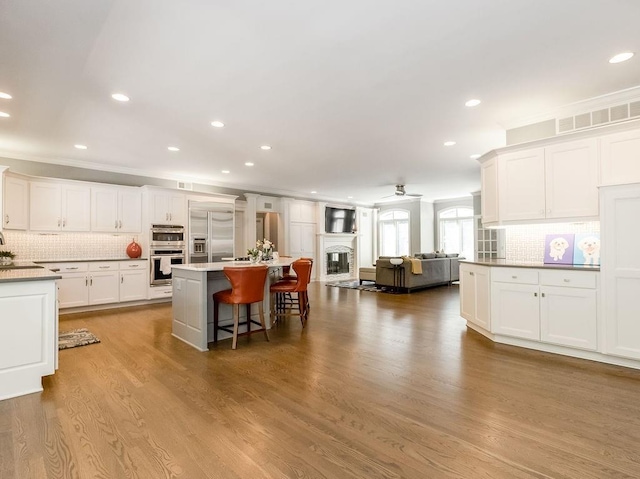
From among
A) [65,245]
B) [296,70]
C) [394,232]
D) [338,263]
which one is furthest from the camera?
[394,232]

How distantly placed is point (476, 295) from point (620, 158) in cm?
211

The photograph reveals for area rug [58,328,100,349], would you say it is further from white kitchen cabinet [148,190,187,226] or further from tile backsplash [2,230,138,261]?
white kitchen cabinet [148,190,187,226]

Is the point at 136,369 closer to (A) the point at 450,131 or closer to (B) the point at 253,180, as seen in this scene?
(A) the point at 450,131

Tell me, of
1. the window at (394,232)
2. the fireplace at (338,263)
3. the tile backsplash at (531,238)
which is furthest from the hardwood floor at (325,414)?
the window at (394,232)

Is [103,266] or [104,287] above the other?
[103,266]

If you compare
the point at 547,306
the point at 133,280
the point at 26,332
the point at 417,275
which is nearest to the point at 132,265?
the point at 133,280

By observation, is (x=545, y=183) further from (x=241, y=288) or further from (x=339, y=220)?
(x=339, y=220)

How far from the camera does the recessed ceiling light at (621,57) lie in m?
2.87

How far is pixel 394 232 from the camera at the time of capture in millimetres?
12867

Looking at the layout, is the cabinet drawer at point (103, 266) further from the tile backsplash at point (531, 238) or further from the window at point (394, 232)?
the window at point (394, 232)

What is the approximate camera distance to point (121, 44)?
266 centimetres

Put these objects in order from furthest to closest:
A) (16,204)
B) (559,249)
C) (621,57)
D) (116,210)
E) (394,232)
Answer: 1. (394,232)
2. (116,210)
3. (16,204)
4. (559,249)
5. (621,57)

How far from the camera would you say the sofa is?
26.6ft

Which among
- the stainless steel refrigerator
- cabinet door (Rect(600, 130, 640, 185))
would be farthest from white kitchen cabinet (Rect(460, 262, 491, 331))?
the stainless steel refrigerator
